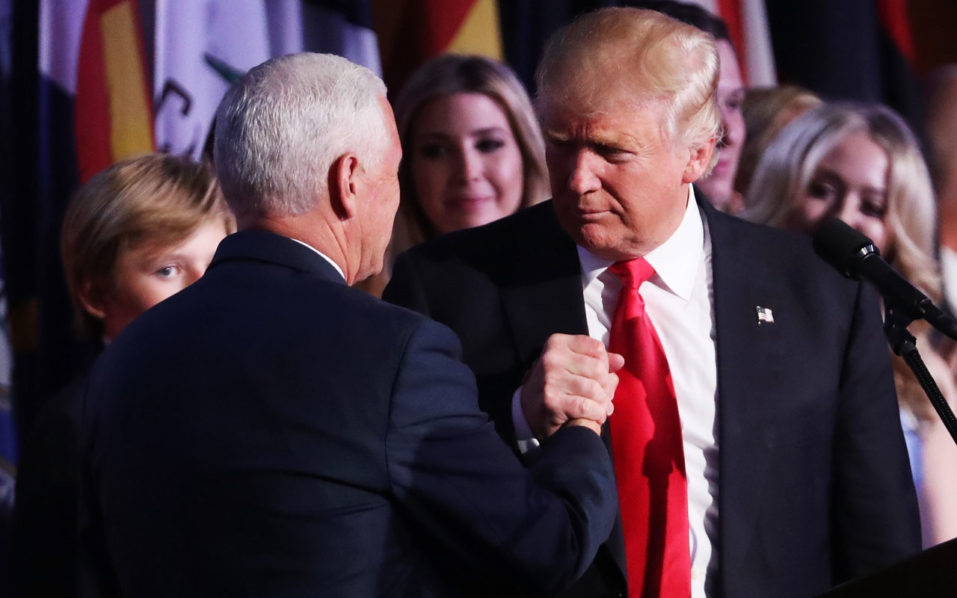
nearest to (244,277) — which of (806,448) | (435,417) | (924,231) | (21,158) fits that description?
(435,417)

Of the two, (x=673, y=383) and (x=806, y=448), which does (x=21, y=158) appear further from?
(x=806, y=448)

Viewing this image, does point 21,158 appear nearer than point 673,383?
No

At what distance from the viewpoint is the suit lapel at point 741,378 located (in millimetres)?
1868

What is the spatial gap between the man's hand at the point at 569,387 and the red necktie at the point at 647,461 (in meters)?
0.21

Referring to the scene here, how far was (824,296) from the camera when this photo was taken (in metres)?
2.03

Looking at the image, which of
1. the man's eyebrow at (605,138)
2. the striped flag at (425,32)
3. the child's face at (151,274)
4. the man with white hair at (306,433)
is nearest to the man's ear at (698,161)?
the man's eyebrow at (605,138)

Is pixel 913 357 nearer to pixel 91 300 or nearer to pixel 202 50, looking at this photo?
pixel 91 300

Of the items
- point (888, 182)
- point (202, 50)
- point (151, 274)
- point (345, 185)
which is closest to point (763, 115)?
point (888, 182)

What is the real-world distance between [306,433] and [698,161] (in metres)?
0.95

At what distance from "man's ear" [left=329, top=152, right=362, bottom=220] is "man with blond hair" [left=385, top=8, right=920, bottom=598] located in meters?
0.42

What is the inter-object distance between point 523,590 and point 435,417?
250 mm

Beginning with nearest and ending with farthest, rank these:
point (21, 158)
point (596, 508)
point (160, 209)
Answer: point (596, 508) < point (160, 209) < point (21, 158)

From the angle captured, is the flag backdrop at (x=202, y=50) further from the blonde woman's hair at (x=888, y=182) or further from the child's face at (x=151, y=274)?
the blonde woman's hair at (x=888, y=182)

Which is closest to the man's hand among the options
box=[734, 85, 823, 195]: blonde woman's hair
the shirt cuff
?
the shirt cuff
